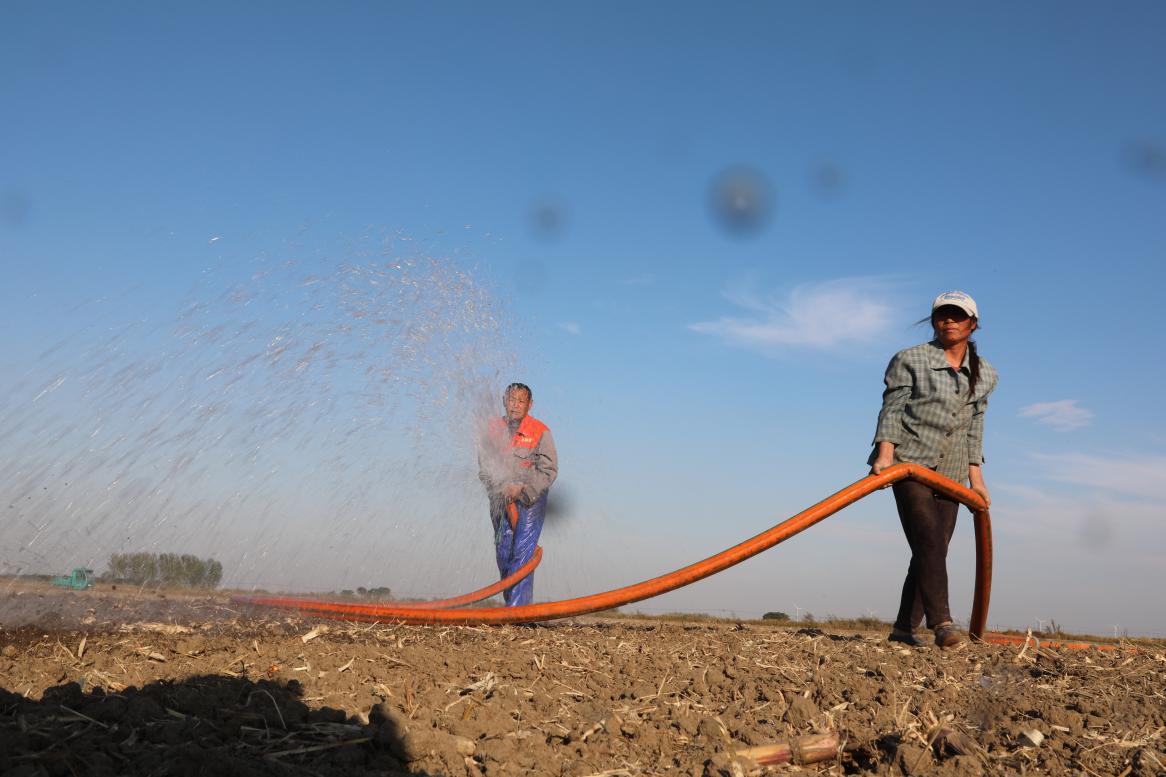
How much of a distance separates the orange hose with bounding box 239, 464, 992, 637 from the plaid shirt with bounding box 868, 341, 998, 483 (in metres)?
0.29

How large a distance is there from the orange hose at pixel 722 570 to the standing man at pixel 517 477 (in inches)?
71.5

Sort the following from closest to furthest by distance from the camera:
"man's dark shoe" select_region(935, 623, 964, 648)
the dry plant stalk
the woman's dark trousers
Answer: the dry plant stalk, "man's dark shoe" select_region(935, 623, 964, 648), the woman's dark trousers

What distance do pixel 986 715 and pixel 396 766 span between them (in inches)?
95.7

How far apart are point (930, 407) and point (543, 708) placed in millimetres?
3800

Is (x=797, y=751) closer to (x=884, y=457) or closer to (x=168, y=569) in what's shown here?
(x=884, y=457)

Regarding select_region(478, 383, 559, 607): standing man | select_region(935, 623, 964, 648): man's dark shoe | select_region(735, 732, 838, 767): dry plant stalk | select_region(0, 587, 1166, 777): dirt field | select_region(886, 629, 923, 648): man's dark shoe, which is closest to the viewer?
select_region(0, 587, 1166, 777): dirt field

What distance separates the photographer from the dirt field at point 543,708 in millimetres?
2914

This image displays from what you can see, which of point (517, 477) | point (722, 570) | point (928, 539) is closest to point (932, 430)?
point (928, 539)

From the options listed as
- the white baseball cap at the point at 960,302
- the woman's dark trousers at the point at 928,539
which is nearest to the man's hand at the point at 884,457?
the woman's dark trousers at the point at 928,539

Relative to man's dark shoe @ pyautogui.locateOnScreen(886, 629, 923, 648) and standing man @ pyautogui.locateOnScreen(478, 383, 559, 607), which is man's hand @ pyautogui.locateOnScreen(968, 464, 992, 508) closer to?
man's dark shoe @ pyautogui.locateOnScreen(886, 629, 923, 648)

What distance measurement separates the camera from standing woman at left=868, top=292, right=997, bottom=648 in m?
5.97

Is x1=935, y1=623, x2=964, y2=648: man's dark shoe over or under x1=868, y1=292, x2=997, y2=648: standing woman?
under

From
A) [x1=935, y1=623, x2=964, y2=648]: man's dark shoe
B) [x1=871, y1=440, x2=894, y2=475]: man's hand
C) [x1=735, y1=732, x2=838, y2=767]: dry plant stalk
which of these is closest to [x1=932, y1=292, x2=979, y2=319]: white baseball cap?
[x1=871, y1=440, x2=894, y2=475]: man's hand

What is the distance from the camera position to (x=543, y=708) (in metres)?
3.56
